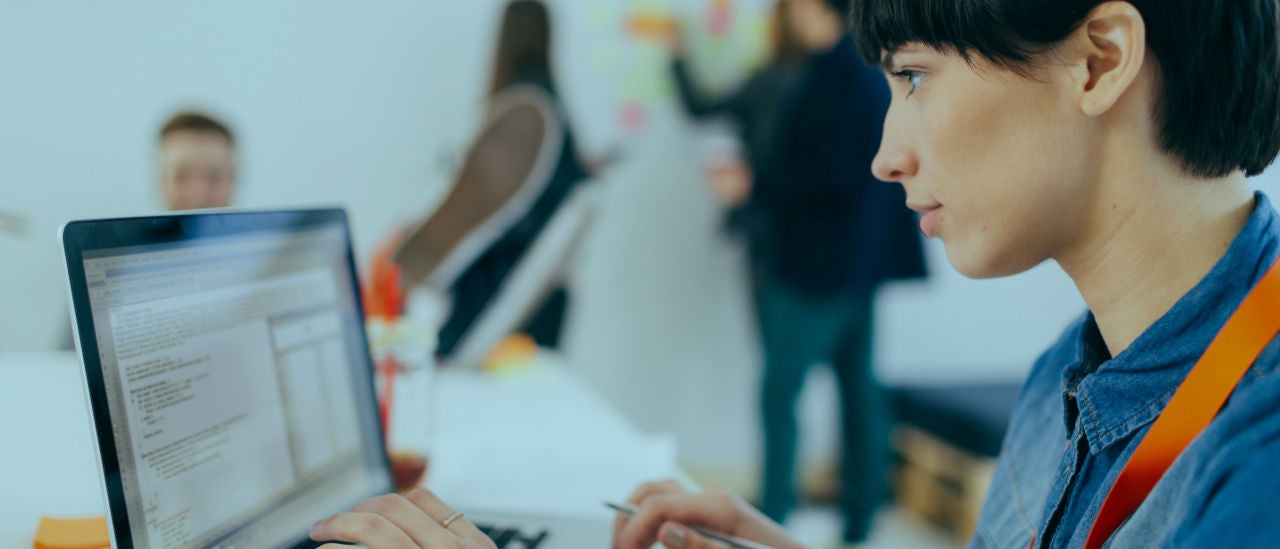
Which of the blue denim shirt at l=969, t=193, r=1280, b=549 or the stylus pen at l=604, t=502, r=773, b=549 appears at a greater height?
the blue denim shirt at l=969, t=193, r=1280, b=549

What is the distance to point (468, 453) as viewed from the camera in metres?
1.22

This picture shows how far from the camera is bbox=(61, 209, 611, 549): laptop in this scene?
59 centimetres

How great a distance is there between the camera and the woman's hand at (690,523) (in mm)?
812

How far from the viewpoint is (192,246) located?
0.67 metres

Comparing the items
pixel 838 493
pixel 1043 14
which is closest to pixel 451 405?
pixel 1043 14

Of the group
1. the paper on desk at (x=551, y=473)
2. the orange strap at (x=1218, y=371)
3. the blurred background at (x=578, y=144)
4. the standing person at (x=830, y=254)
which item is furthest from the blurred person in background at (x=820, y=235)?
the orange strap at (x=1218, y=371)

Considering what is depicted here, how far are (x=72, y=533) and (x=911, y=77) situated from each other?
30.0 inches

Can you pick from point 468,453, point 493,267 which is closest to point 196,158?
point 493,267

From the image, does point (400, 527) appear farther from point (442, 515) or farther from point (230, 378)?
point (230, 378)

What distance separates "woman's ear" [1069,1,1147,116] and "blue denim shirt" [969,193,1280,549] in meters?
0.11

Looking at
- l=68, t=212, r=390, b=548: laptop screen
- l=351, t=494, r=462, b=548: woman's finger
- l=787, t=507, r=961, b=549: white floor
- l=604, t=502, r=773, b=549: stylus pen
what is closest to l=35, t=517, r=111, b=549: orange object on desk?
l=68, t=212, r=390, b=548: laptop screen

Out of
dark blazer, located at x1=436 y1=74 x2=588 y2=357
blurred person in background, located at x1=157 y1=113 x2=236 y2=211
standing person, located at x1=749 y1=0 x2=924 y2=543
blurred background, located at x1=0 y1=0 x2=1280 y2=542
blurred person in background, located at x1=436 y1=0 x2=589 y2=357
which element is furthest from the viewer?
blurred background, located at x1=0 y1=0 x2=1280 y2=542

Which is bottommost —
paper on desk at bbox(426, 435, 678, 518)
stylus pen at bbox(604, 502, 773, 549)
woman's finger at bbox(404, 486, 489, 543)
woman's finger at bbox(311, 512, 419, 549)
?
paper on desk at bbox(426, 435, 678, 518)

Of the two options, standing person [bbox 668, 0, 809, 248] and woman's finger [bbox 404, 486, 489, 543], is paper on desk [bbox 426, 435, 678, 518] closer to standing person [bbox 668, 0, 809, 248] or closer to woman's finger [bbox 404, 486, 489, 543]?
woman's finger [bbox 404, 486, 489, 543]
